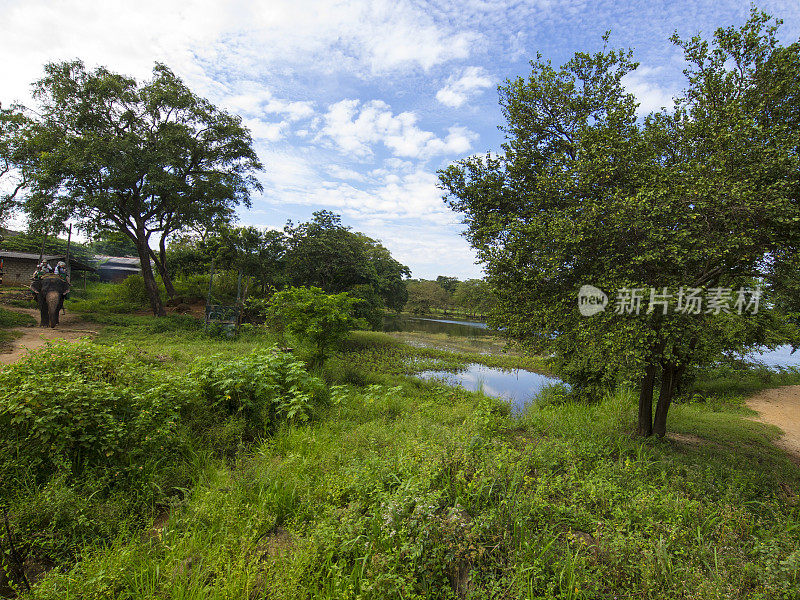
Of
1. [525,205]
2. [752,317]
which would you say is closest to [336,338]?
[525,205]

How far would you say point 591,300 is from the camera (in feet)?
16.6

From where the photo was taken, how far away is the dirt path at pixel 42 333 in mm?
7280

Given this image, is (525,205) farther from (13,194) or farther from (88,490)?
(13,194)

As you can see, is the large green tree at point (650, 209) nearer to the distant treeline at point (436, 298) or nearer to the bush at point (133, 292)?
the bush at point (133, 292)

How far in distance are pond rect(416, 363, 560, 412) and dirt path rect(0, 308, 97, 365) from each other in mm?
10516

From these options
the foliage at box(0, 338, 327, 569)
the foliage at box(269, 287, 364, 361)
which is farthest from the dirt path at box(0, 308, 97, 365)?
the foliage at box(269, 287, 364, 361)

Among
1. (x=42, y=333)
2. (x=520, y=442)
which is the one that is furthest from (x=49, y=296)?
(x=520, y=442)

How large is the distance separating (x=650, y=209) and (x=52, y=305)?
1585cm

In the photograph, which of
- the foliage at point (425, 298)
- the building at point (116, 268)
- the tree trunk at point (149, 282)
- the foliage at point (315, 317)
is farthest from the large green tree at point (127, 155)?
the foliage at point (425, 298)

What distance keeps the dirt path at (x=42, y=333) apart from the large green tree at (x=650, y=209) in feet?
27.8

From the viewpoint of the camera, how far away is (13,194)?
1950 cm

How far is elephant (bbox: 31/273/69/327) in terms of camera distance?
37.5ft

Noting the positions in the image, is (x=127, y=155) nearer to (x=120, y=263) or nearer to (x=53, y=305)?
(x=53, y=305)

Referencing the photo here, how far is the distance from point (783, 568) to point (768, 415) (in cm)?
1009
